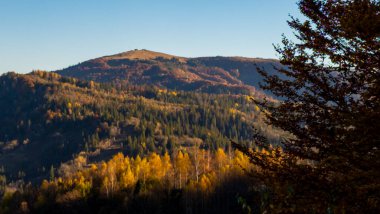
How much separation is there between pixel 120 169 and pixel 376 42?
167167 mm

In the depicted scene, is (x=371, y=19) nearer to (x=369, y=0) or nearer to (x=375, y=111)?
(x=369, y=0)

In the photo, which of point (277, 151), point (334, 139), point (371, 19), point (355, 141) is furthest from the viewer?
point (277, 151)

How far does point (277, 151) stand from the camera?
15.8 m

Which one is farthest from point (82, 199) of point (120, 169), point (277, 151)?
point (277, 151)

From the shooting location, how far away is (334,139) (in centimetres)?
1348

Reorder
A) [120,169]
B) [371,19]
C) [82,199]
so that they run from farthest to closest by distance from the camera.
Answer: [120,169]
[82,199]
[371,19]

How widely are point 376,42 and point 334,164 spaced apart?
3603 mm

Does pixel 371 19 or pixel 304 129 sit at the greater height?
pixel 371 19

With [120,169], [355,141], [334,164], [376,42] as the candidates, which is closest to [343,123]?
[355,141]

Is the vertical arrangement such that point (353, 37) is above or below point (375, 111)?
above

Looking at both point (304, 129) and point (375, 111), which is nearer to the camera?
point (375, 111)

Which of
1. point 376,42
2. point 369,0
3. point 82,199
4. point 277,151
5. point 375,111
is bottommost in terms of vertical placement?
point 82,199

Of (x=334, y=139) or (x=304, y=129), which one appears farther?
(x=304, y=129)

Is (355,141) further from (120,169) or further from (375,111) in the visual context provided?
(120,169)
